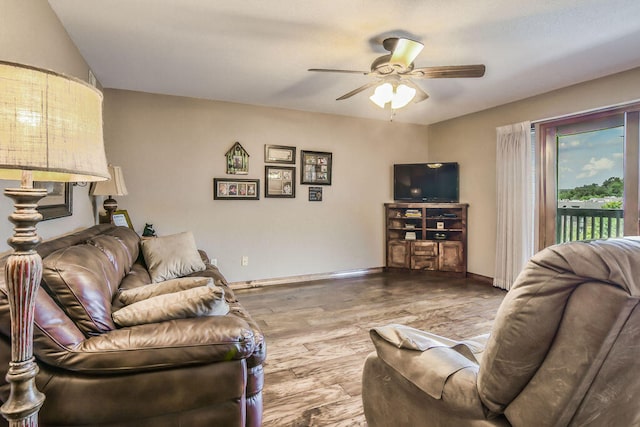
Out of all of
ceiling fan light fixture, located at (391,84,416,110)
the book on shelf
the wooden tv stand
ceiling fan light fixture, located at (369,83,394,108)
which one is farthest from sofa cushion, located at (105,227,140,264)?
the book on shelf

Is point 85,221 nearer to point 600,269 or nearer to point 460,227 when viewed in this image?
point 600,269

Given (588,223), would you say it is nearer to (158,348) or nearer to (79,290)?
(158,348)

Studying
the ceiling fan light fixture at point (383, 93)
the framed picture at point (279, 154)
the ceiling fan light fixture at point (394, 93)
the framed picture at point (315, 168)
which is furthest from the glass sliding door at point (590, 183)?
the framed picture at point (279, 154)

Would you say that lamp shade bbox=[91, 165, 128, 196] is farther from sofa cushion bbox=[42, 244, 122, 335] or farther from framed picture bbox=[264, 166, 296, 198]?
sofa cushion bbox=[42, 244, 122, 335]

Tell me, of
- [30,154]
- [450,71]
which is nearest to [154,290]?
[30,154]

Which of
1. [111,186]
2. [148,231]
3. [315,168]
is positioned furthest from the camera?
[315,168]

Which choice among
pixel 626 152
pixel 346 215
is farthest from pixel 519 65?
pixel 346 215

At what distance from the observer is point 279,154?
4.56 m

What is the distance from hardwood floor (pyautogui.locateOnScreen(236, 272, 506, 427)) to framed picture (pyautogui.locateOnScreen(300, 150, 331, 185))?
150 cm

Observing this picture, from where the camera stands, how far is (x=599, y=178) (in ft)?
11.6

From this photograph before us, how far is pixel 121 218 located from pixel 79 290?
274 centimetres

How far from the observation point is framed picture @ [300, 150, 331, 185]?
4.71m

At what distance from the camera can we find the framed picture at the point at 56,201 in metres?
1.93

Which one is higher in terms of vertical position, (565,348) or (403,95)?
(403,95)
